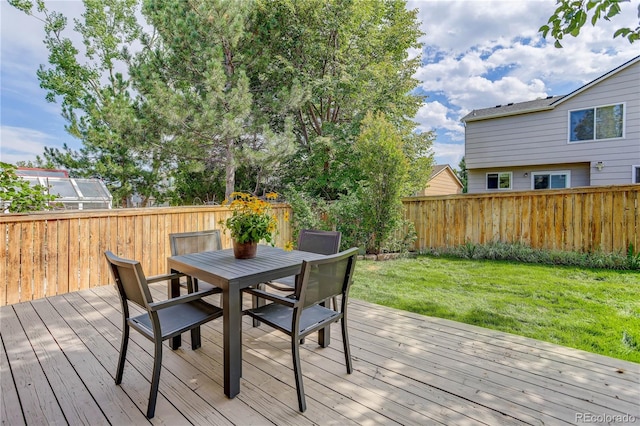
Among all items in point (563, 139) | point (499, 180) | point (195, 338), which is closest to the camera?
point (195, 338)

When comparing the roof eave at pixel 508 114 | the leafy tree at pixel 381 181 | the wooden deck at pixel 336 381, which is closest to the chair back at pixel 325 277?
the wooden deck at pixel 336 381

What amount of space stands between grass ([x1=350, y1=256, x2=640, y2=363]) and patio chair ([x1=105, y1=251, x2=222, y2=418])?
220cm

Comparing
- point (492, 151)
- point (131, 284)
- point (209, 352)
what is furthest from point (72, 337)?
point (492, 151)

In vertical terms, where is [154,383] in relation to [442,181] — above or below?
below

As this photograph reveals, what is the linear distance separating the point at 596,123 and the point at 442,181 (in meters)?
11.2

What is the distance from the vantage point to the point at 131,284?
5.82 ft

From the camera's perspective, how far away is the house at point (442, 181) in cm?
1803

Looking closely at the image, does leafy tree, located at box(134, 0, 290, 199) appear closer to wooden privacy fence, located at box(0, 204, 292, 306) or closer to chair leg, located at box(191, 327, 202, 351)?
wooden privacy fence, located at box(0, 204, 292, 306)

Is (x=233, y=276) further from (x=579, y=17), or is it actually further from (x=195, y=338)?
(x=579, y=17)

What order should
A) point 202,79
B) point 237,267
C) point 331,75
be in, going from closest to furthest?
1. point 237,267
2. point 202,79
3. point 331,75

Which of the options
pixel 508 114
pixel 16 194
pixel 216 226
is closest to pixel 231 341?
pixel 216 226

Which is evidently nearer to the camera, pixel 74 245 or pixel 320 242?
pixel 320 242

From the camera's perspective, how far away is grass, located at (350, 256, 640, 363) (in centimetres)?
268

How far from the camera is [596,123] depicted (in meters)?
8.25
